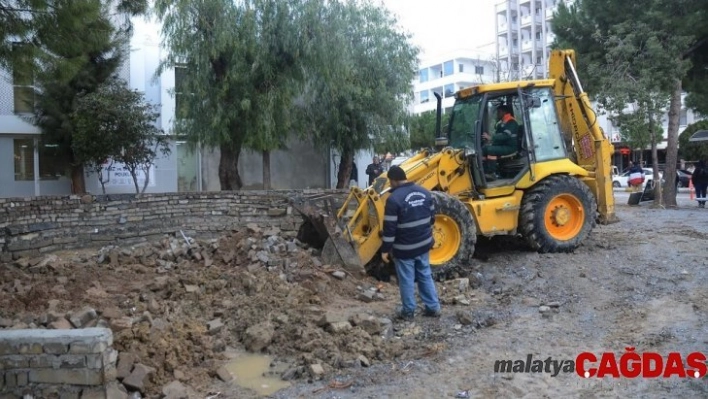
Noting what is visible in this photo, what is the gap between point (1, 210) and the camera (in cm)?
1006

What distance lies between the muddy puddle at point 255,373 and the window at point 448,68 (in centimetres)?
6783

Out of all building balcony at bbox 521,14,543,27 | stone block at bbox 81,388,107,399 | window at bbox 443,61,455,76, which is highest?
building balcony at bbox 521,14,543,27

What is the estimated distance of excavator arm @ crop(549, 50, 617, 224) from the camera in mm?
9641

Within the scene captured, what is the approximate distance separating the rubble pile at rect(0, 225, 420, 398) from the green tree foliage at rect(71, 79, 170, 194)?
6.16 meters

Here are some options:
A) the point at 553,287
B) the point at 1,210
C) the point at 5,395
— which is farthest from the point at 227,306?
the point at 1,210

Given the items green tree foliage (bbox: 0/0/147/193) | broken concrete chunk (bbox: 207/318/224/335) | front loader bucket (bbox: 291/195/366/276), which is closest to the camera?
broken concrete chunk (bbox: 207/318/224/335)

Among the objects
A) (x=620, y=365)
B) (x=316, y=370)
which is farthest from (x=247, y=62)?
(x=620, y=365)

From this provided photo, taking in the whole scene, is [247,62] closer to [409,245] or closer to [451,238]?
[451,238]

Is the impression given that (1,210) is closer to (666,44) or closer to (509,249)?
(509,249)

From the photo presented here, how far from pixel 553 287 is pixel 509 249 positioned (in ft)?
6.14

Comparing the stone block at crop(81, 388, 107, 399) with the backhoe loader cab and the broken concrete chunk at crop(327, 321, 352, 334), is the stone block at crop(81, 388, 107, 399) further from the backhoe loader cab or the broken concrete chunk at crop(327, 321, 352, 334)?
the backhoe loader cab

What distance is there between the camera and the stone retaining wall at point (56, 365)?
462cm

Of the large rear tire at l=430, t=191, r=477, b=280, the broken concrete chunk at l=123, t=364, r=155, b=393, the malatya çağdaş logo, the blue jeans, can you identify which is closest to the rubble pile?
the broken concrete chunk at l=123, t=364, r=155, b=393

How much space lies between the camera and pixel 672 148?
18594mm
